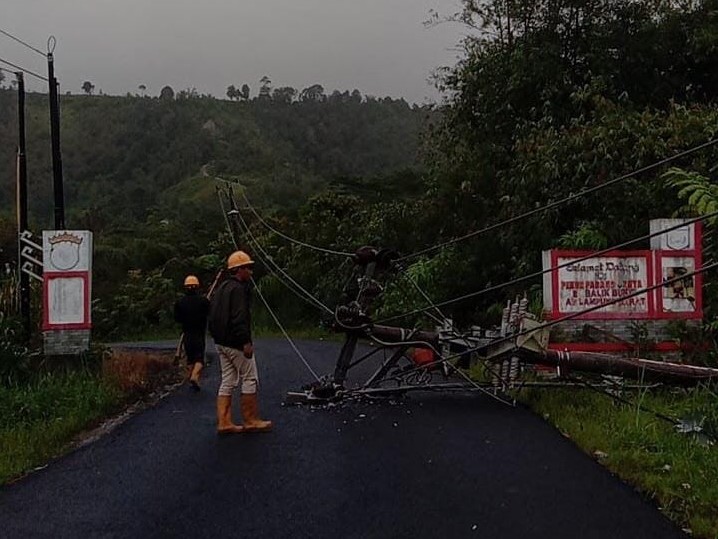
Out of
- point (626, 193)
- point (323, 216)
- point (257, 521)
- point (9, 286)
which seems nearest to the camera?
point (257, 521)

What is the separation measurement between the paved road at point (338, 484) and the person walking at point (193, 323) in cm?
325

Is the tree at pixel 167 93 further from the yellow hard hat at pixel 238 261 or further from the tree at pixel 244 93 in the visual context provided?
the yellow hard hat at pixel 238 261

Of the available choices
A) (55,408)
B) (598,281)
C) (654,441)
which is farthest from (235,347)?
(598,281)

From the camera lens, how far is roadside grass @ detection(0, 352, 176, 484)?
8289mm

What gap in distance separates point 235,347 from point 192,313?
14.4 ft

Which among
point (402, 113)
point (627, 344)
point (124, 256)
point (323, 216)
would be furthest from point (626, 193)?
point (402, 113)

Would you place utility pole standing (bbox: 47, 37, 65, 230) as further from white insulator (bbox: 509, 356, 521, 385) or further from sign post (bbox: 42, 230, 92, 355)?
white insulator (bbox: 509, 356, 521, 385)

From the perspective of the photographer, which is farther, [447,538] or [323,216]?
[323,216]

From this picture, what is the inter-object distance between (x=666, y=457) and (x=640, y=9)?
16999 millimetres

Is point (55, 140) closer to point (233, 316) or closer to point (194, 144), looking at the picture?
point (233, 316)

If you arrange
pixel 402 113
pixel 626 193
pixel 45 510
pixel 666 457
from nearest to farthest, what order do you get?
pixel 45 510 < pixel 666 457 < pixel 626 193 < pixel 402 113

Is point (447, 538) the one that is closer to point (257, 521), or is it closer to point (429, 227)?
point (257, 521)

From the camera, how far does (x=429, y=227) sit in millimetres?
22734

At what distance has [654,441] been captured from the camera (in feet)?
→ 25.7
